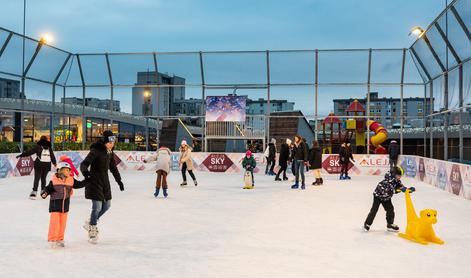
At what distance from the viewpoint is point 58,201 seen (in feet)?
21.4

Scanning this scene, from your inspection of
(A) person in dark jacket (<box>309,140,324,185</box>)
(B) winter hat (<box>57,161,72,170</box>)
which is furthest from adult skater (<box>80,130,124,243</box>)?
(A) person in dark jacket (<box>309,140,324,185</box>)

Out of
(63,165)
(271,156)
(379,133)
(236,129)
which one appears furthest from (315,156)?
(63,165)

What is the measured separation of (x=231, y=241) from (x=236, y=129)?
15972 millimetres

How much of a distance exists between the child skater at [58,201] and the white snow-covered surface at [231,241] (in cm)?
20

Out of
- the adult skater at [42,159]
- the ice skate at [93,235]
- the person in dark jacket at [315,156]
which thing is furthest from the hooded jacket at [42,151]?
the person in dark jacket at [315,156]

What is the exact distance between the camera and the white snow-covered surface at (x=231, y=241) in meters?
5.48

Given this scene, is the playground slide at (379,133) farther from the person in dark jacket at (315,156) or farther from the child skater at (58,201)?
the child skater at (58,201)

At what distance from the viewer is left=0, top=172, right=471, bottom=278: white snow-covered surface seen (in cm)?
548

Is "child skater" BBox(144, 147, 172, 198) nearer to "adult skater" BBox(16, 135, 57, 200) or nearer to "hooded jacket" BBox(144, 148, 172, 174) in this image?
"hooded jacket" BBox(144, 148, 172, 174)

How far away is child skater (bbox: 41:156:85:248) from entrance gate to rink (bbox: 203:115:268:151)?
16.1 m

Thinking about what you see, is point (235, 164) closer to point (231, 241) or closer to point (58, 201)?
point (231, 241)

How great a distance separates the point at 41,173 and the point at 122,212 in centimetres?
362

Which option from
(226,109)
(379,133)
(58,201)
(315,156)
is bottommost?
(58,201)

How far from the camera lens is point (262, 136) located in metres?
22.6
